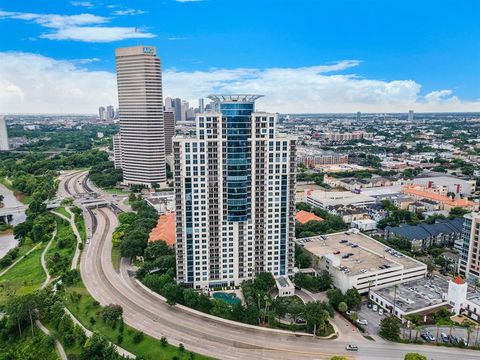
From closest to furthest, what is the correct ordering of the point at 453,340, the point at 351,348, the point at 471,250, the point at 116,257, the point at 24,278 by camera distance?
1. the point at 351,348
2. the point at 453,340
3. the point at 471,250
4. the point at 24,278
5. the point at 116,257

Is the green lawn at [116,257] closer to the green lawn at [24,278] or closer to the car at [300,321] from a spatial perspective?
the green lawn at [24,278]

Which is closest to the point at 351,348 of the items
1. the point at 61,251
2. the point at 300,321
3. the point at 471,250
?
the point at 300,321

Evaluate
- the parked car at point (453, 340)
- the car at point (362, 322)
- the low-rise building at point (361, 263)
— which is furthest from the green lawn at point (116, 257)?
the parked car at point (453, 340)

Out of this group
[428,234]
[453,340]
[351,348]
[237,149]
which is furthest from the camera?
[428,234]

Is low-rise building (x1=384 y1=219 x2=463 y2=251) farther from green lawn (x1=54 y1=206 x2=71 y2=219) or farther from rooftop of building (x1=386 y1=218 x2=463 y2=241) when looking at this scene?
green lawn (x1=54 y1=206 x2=71 y2=219)

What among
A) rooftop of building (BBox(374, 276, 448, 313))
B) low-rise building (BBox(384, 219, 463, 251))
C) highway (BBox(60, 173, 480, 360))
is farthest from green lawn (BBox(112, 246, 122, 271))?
low-rise building (BBox(384, 219, 463, 251))

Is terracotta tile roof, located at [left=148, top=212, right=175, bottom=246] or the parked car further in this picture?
terracotta tile roof, located at [left=148, top=212, right=175, bottom=246]

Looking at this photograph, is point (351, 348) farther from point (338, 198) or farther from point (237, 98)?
point (338, 198)

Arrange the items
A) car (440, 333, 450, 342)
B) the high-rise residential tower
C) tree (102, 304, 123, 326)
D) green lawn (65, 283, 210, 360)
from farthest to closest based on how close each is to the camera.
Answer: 1. the high-rise residential tower
2. tree (102, 304, 123, 326)
3. car (440, 333, 450, 342)
4. green lawn (65, 283, 210, 360)
